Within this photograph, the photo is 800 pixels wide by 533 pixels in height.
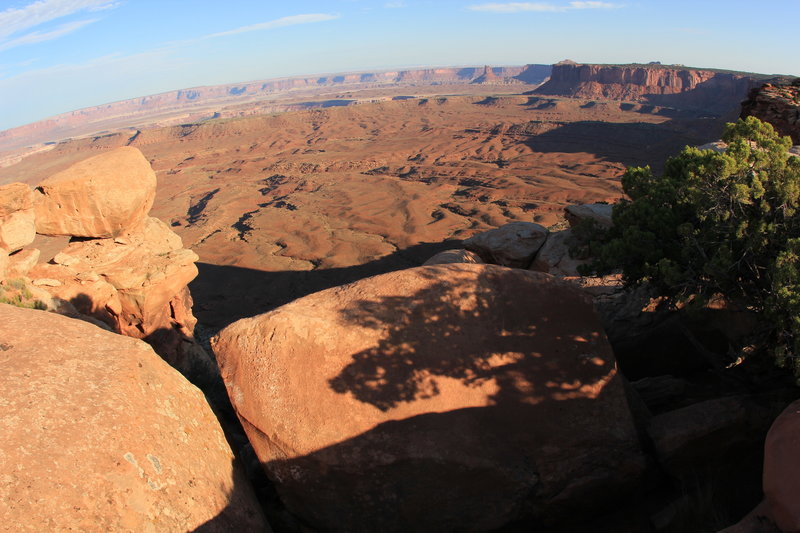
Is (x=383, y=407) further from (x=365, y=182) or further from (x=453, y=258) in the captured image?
(x=365, y=182)

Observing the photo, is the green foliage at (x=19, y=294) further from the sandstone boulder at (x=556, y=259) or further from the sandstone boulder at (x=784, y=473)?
the sandstone boulder at (x=556, y=259)

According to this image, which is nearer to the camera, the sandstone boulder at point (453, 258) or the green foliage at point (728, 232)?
the green foliage at point (728, 232)

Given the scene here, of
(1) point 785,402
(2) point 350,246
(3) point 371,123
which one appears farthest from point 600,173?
(3) point 371,123

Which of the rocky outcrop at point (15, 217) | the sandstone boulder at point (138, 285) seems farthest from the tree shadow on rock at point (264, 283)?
the rocky outcrop at point (15, 217)

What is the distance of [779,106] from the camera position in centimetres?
1559

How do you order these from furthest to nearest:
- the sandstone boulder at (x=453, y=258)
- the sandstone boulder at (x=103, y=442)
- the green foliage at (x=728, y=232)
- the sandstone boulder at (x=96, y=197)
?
1. the sandstone boulder at (x=453, y=258)
2. the sandstone boulder at (x=96, y=197)
3. the green foliage at (x=728, y=232)
4. the sandstone boulder at (x=103, y=442)

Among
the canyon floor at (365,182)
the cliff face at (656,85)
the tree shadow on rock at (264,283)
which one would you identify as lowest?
the tree shadow on rock at (264,283)

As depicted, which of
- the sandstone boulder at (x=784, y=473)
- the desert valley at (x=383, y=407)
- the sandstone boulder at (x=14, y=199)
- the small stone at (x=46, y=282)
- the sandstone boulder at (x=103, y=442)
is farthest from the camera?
the small stone at (x=46, y=282)

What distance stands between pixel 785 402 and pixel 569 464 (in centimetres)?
303

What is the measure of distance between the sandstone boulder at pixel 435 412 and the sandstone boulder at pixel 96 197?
22.1 feet

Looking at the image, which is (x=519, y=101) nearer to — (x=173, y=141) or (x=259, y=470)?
(x=173, y=141)

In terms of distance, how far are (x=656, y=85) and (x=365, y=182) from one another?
284 ft

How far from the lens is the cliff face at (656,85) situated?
9300 centimetres

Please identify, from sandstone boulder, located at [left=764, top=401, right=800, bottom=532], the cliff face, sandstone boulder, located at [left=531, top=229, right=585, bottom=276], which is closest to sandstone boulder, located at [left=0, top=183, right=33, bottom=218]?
sandstone boulder, located at [left=764, top=401, right=800, bottom=532]
